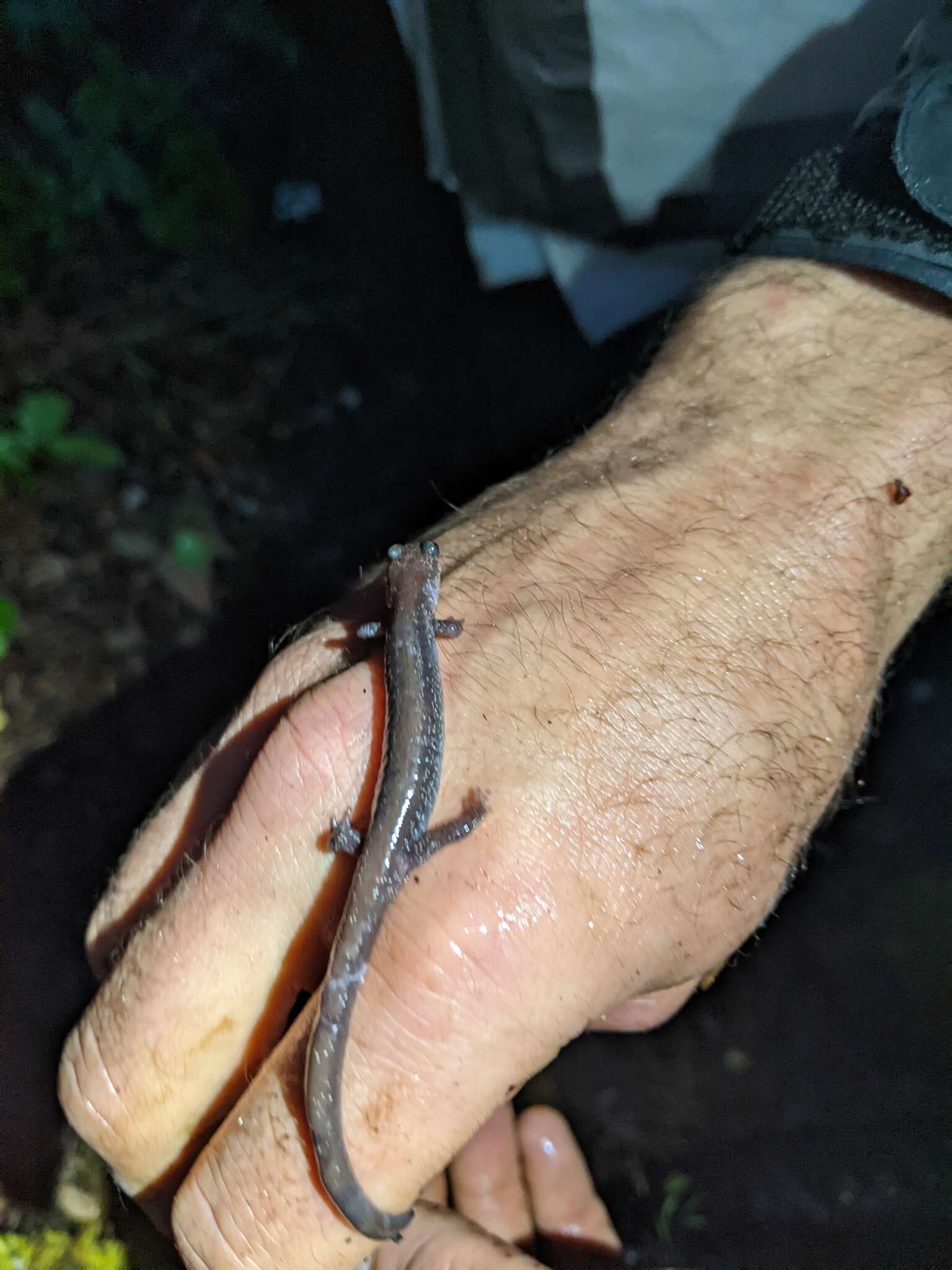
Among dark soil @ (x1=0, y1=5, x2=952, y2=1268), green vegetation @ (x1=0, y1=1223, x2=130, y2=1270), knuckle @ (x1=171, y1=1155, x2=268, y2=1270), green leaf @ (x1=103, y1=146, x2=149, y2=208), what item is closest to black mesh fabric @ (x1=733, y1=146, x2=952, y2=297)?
dark soil @ (x1=0, y1=5, x2=952, y2=1268)

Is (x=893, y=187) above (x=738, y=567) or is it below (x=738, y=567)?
above

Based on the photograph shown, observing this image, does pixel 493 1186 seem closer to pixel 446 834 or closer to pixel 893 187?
pixel 446 834

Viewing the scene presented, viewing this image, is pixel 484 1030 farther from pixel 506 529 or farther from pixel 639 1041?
pixel 639 1041

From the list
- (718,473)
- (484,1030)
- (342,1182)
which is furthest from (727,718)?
(342,1182)

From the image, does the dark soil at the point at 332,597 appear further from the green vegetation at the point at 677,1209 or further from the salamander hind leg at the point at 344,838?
the salamander hind leg at the point at 344,838

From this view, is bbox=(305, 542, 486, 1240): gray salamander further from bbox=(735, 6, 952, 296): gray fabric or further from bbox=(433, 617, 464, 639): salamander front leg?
bbox=(735, 6, 952, 296): gray fabric

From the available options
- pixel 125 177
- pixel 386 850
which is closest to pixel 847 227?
pixel 386 850

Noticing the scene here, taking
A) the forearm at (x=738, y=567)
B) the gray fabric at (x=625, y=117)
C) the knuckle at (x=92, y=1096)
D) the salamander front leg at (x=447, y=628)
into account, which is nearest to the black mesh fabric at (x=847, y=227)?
the forearm at (x=738, y=567)
